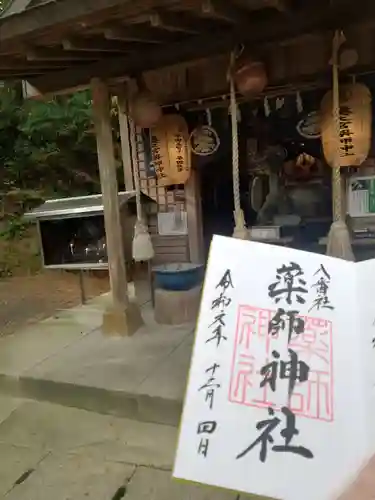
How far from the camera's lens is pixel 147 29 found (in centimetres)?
382

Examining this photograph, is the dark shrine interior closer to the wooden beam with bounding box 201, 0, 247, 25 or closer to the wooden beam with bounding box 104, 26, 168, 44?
the wooden beam with bounding box 104, 26, 168, 44

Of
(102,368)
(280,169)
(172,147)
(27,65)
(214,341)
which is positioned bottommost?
(102,368)

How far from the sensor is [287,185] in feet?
23.5

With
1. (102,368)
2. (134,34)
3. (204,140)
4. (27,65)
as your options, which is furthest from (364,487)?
(204,140)

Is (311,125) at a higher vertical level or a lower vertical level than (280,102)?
lower

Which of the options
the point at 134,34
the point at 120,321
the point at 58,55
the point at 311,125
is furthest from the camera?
the point at 311,125

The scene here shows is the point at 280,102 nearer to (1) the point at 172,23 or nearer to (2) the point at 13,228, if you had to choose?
(1) the point at 172,23

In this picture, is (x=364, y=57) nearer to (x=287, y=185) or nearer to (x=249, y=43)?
(x=249, y=43)

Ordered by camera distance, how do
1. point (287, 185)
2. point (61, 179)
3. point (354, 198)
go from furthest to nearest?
point (61, 179) → point (287, 185) → point (354, 198)

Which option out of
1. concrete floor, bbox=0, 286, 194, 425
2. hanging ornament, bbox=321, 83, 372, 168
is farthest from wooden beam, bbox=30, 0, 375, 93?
concrete floor, bbox=0, 286, 194, 425

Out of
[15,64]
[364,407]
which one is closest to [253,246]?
[364,407]

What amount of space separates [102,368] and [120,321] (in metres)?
0.79

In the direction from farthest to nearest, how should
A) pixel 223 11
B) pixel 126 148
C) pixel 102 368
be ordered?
pixel 126 148, pixel 102 368, pixel 223 11

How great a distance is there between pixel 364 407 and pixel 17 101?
41.3 feet
